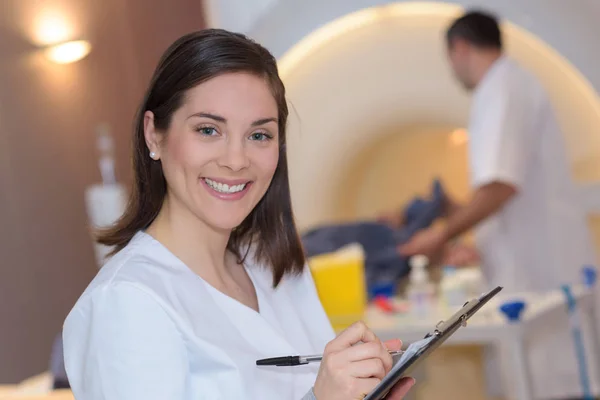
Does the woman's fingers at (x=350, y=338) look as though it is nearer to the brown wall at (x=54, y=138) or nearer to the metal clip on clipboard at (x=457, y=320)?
the metal clip on clipboard at (x=457, y=320)

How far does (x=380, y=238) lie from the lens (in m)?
3.18

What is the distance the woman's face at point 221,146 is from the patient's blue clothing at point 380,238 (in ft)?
5.16

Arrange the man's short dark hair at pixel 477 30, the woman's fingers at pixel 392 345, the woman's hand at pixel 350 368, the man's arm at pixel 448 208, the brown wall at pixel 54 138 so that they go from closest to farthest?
the woman's hand at pixel 350 368 < the woman's fingers at pixel 392 345 < the brown wall at pixel 54 138 < the man's short dark hair at pixel 477 30 < the man's arm at pixel 448 208

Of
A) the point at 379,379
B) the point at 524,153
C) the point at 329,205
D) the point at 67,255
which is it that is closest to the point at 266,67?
the point at 379,379

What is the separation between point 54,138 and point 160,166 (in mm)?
1696

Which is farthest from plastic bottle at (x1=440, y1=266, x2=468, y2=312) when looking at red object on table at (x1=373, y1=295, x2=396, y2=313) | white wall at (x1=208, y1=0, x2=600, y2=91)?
white wall at (x1=208, y1=0, x2=600, y2=91)

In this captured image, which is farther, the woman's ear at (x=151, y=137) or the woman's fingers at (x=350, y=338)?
the woman's ear at (x=151, y=137)

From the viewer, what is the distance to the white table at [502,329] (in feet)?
7.15

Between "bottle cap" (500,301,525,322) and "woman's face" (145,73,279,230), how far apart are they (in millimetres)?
1139

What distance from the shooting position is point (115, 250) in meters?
1.23

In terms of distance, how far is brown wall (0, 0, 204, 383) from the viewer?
2.62m

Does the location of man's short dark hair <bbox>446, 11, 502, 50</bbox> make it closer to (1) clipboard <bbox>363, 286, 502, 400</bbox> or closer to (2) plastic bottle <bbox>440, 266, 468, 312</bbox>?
(2) plastic bottle <bbox>440, 266, 468, 312</bbox>

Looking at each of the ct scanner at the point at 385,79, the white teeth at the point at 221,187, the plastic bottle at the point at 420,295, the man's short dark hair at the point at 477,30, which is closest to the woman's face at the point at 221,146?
the white teeth at the point at 221,187

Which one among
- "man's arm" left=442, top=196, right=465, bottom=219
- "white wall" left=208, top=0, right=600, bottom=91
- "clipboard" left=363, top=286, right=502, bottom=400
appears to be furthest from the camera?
"man's arm" left=442, top=196, right=465, bottom=219
